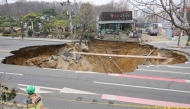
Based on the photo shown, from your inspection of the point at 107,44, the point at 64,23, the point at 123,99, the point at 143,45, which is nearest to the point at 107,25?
the point at 64,23

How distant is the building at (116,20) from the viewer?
36.4m

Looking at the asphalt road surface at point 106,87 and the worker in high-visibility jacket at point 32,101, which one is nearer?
the worker in high-visibility jacket at point 32,101

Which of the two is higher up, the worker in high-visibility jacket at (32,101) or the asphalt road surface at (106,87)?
the worker in high-visibility jacket at (32,101)

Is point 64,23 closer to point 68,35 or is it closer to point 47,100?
point 68,35

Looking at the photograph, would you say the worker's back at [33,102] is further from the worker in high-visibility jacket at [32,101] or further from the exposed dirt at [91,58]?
the exposed dirt at [91,58]

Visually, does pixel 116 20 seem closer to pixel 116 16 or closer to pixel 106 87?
pixel 116 16

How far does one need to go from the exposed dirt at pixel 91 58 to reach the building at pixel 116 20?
12.8 m

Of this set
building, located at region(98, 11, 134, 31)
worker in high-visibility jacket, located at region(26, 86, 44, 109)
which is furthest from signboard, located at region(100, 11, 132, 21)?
worker in high-visibility jacket, located at region(26, 86, 44, 109)

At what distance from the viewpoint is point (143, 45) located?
22.8m

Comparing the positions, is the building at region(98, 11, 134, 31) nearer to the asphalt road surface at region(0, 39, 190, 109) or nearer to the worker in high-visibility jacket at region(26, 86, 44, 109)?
the asphalt road surface at region(0, 39, 190, 109)

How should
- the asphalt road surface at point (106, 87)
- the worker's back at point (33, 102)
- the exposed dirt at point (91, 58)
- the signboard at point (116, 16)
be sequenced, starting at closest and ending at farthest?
the worker's back at point (33, 102), the asphalt road surface at point (106, 87), the exposed dirt at point (91, 58), the signboard at point (116, 16)

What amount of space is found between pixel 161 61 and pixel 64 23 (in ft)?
73.8

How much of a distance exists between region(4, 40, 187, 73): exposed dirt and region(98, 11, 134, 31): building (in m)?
12.8

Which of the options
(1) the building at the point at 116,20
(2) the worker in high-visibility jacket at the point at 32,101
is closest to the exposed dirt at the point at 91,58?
(2) the worker in high-visibility jacket at the point at 32,101
